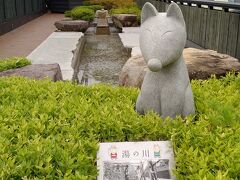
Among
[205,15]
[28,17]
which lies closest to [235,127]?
[205,15]

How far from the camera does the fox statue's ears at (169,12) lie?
10.4ft

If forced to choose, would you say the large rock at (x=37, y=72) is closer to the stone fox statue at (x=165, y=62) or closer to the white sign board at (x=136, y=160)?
the stone fox statue at (x=165, y=62)

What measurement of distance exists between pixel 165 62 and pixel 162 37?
0.68ft

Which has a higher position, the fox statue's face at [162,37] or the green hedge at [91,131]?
the fox statue's face at [162,37]

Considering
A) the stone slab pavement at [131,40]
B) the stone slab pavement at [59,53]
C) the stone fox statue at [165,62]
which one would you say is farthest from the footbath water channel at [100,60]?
the stone fox statue at [165,62]

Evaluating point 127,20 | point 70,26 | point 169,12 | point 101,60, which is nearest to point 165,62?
point 169,12

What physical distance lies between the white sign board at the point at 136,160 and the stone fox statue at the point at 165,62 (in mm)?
515

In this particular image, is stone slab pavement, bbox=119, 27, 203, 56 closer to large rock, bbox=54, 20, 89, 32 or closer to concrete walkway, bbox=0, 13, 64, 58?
large rock, bbox=54, 20, 89, 32

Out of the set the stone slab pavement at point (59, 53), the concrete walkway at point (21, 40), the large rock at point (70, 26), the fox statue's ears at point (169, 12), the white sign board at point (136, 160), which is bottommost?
the concrete walkway at point (21, 40)

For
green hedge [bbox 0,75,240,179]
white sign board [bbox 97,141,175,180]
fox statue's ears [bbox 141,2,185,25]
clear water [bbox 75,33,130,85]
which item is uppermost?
fox statue's ears [bbox 141,2,185,25]

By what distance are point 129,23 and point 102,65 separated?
7.05 metres

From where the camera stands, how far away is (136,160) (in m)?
2.73

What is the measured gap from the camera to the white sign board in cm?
263

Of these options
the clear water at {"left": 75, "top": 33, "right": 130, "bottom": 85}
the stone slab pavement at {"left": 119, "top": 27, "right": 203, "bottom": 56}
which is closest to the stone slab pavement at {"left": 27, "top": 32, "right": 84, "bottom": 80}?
the clear water at {"left": 75, "top": 33, "right": 130, "bottom": 85}
